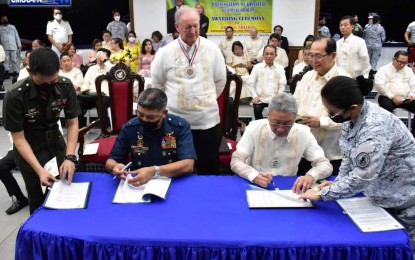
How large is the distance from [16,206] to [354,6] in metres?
11.3

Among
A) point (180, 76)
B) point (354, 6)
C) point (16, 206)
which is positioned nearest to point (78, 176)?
point (180, 76)

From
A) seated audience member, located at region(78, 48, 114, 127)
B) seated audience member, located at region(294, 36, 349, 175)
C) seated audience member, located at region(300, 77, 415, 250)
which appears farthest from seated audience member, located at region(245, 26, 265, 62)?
seated audience member, located at region(300, 77, 415, 250)

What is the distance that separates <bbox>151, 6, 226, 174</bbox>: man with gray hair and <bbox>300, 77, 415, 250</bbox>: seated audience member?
1.02m

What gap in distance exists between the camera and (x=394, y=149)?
156 centimetres

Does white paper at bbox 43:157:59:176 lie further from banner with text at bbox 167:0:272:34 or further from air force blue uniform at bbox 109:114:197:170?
banner with text at bbox 167:0:272:34

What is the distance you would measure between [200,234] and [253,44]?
21.5ft

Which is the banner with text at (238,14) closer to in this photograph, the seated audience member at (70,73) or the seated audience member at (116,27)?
the seated audience member at (116,27)

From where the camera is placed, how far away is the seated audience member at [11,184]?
2.97 m

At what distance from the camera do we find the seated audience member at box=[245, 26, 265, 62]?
7614 millimetres

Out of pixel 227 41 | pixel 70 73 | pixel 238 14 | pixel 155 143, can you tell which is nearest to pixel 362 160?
pixel 155 143

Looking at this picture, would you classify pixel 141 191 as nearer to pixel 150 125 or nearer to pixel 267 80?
pixel 150 125

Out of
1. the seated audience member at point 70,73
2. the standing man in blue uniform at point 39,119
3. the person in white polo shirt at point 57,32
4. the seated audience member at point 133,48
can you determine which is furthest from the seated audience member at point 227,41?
the standing man in blue uniform at point 39,119

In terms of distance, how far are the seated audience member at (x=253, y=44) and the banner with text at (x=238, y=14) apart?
2.00 feet

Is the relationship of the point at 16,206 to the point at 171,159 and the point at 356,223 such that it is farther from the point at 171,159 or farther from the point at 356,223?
the point at 356,223
